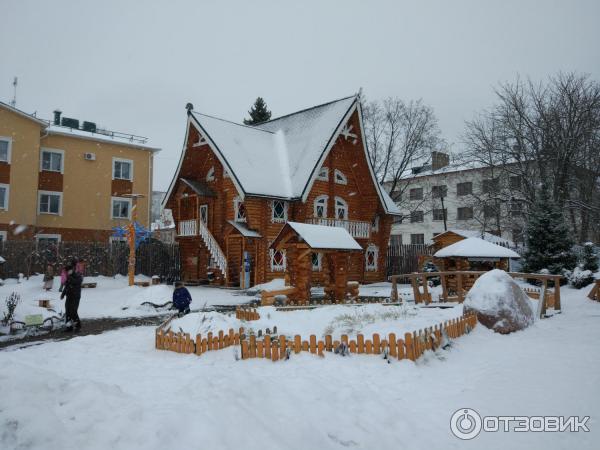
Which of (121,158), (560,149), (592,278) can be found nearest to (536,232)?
(592,278)

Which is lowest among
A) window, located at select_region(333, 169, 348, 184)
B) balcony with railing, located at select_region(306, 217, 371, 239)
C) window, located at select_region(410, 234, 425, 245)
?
balcony with railing, located at select_region(306, 217, 371, 239)

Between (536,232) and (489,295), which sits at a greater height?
(536,232)

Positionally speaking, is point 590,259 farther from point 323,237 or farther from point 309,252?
point 309,252

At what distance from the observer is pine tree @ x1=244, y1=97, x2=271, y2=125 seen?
46.8 m

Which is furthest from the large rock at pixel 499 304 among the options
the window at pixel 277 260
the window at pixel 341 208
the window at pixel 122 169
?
the window at pixel 122 169

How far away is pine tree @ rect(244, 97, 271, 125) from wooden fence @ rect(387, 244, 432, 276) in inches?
Answer: 850

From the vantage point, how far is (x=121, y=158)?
36.4 metres

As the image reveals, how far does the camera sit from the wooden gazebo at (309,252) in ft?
48.0

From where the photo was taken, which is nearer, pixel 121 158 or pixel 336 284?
pixel 336 284

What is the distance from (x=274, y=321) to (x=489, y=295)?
16.6 ft

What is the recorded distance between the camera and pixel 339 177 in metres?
29.2

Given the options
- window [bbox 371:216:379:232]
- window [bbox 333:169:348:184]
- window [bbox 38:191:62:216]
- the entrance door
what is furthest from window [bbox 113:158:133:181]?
window [bbox 371:216:379:232]

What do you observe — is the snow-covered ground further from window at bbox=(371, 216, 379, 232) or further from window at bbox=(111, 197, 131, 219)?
window at bbox=(111, 197, 131, 219)

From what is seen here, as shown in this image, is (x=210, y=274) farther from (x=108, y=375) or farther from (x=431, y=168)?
(x=431, y=168)
